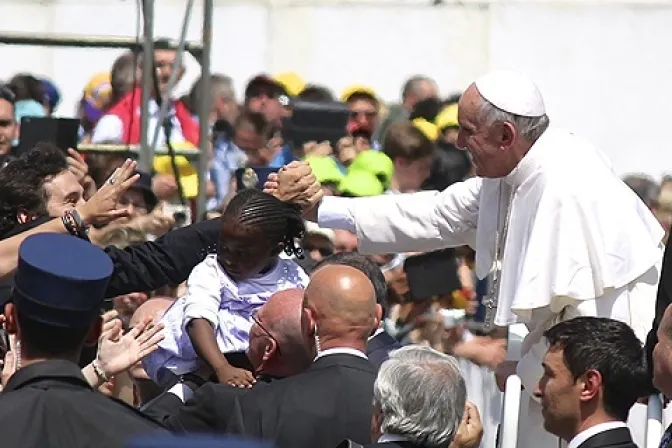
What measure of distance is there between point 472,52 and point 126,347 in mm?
8594

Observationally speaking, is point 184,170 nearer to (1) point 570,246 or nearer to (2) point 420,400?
(1) point 570,246

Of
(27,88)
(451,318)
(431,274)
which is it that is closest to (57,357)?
(431,274)

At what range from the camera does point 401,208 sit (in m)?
6.75

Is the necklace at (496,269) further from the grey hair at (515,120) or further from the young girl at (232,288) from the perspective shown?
the young girl at (232,288)

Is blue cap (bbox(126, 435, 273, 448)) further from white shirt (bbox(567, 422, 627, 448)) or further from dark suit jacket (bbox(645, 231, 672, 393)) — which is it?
dark suit jacket (bbox(645, 231, 672, 393))

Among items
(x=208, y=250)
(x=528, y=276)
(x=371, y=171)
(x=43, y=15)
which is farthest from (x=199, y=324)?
(x=43, y=15)

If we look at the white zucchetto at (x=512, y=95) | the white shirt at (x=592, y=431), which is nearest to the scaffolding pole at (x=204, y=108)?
the white zucchetto at (x=512, y=95)

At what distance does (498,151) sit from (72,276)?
2320 millimetres

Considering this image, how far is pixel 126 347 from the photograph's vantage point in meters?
5.16

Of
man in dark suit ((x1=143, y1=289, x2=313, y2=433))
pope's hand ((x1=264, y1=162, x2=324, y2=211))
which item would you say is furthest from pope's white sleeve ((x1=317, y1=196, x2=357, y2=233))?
man in dark suit ((x1=143, y1=289, x2=313, y2=433))

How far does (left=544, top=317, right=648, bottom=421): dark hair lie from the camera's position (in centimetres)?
527

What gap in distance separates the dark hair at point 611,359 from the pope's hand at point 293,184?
3.97ft

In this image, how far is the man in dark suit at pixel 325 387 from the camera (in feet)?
16.5

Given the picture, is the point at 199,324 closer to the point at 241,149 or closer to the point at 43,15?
the point at 241,149
